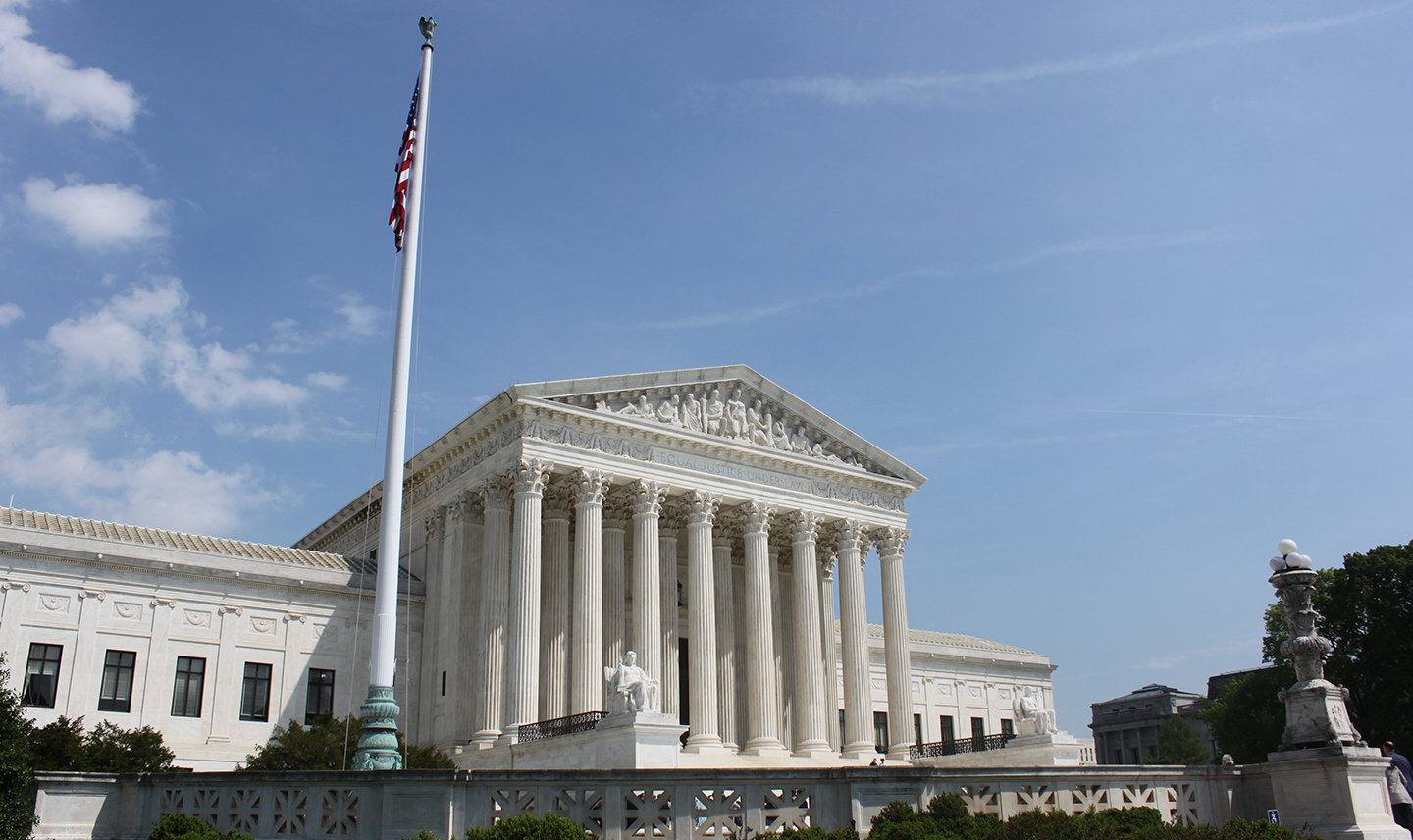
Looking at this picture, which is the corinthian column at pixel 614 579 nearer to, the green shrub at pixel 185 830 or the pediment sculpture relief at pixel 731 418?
the pediment sculpture relief at pixel 731 418

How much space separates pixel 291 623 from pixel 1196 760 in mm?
74229

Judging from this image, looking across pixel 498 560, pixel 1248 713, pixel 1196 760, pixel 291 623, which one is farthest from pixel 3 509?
pixel 1196 760

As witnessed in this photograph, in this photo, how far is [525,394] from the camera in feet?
128

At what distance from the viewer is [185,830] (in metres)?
14.6

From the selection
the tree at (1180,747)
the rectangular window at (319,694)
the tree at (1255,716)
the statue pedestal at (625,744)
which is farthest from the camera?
the tree at (1180,747)

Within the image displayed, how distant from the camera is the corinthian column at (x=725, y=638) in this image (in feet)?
148

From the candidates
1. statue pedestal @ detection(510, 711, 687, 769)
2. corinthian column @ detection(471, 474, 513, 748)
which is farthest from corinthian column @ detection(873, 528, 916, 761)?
corinthian column @ detection(471, 474, 513, 748)

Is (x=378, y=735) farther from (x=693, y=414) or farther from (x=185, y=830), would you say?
(x=693, y=414)

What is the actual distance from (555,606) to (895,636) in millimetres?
15737

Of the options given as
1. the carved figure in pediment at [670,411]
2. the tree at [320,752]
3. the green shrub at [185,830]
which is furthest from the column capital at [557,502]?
the green shrub at [185,830]

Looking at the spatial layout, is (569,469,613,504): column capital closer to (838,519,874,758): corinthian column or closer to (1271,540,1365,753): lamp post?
(838,519,874,758): corinthian column

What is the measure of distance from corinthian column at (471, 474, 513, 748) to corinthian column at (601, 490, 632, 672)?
4837mm

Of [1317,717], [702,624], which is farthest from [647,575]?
[1317,717]

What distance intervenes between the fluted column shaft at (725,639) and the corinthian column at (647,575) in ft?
15.1
